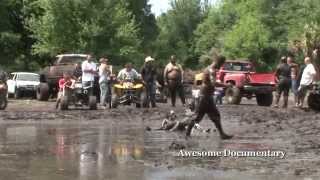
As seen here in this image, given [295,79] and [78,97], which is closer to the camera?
[78,97]

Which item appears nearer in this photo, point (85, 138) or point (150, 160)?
point (150, 160)

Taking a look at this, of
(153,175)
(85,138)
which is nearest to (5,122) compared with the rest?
(85,138)

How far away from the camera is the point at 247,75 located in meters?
31.4

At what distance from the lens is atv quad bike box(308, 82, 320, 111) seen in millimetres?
23953

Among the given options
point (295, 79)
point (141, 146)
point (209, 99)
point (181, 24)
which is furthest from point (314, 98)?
point (181, 24)

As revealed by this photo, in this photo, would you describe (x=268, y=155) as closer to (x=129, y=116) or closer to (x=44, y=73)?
(x=129, y=116)

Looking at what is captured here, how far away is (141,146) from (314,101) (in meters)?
11.3

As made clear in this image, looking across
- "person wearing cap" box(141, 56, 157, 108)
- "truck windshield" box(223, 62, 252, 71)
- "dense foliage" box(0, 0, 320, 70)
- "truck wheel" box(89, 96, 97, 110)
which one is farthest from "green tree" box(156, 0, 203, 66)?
"truck wheel" box(89, 96, 97, 110)

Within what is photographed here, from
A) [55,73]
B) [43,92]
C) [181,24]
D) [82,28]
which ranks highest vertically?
[181,24]

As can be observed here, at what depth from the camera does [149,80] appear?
85.5ft

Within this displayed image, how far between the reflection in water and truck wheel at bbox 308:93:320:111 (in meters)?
7.48

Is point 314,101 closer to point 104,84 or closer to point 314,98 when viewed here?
point 314,98

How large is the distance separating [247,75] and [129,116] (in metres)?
10.1

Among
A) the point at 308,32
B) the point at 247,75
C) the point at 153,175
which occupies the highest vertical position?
the point at 308,32
